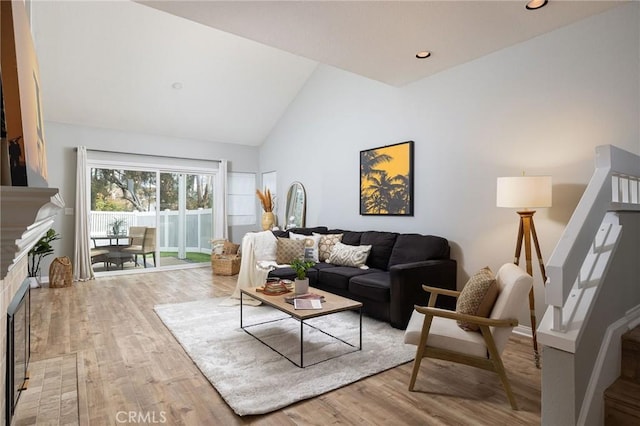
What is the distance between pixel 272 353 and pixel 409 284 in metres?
1.42

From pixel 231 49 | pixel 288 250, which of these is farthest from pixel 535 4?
pixel 231 49

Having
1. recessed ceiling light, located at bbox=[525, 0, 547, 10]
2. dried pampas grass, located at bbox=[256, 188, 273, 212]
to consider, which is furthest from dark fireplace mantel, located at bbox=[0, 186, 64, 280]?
dried pampas grass, located at bbox=[256, 188, 273, 212]

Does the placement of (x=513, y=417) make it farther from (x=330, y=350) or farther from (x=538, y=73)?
(x=538, y=73)

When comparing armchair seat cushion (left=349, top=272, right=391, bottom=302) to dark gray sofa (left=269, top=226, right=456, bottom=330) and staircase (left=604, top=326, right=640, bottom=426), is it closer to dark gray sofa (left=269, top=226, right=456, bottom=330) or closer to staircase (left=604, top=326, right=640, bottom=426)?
dark gray sofa (left=269, top=226, right=456, bottom=330)

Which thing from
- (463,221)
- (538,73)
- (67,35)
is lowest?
(463,221)

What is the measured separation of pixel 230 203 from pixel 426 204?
4.60m

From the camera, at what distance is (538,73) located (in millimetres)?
3293

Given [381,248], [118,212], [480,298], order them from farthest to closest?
[118,212] → [381,248] → [480,298]

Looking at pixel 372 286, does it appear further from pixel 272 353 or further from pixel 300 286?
pixel 272 353

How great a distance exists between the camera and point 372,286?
3.61 meters

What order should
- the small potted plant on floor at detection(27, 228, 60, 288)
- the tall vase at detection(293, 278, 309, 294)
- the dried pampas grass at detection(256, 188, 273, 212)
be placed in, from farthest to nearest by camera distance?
the dried pampas grass at detection(256, 188, 273, 212) < the small potted plant on floor at detection(27, 228, 60, 288) < the tall vase at detection(293, 278, 309, 294)

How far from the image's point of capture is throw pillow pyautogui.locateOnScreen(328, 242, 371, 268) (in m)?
4.36

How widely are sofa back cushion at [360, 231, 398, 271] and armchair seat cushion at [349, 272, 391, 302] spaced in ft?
1.31

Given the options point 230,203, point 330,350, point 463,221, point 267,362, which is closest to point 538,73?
point 463,221
